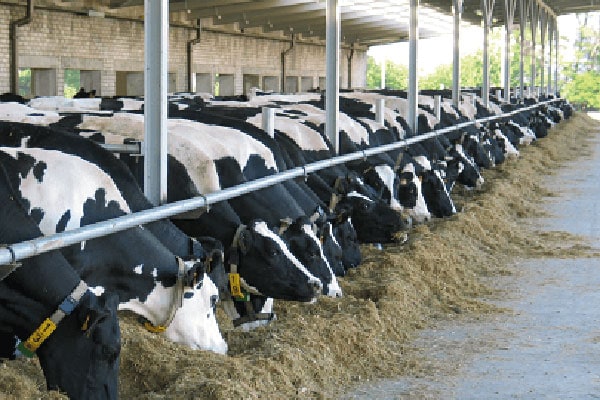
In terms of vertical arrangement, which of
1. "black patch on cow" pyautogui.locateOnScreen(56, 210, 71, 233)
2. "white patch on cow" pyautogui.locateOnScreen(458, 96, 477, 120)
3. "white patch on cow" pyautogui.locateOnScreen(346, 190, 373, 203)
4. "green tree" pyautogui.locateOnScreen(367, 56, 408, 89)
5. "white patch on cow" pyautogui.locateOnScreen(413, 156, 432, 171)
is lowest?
"white patch on cow" pyautogui.locateOnScreen(346, 190, 373, 203)

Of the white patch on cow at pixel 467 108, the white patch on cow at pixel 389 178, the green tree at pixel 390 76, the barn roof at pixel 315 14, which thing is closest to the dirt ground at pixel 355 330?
the white patch on cow at pixel 389 178

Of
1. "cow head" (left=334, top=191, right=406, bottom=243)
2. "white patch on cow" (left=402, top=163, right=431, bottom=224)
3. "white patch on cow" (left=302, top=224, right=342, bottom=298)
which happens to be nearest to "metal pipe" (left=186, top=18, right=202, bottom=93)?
"white patch on cow" (left=402, top=163, right=431, bottom=224)

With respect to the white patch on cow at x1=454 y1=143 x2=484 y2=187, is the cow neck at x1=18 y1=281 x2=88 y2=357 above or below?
below

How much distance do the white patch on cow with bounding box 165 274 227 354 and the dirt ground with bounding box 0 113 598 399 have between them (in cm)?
9

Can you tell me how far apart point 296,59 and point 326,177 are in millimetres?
25092

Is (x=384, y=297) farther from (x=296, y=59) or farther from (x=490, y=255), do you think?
(x=296, y=59)

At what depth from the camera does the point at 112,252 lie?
5.76 meters

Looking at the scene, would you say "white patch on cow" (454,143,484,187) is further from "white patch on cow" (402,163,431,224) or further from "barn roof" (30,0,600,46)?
"barn roof" (30,0,600,46)

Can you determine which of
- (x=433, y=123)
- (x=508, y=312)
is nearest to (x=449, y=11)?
(x=433, y=123)

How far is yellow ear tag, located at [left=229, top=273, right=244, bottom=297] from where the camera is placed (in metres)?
7.25

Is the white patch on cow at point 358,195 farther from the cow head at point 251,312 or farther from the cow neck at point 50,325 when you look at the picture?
the cow neck at point 50,325

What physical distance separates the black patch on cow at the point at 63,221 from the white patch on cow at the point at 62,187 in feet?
0.04

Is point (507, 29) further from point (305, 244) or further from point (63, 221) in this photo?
point (63, 221)

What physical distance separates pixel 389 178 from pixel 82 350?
7.51m
